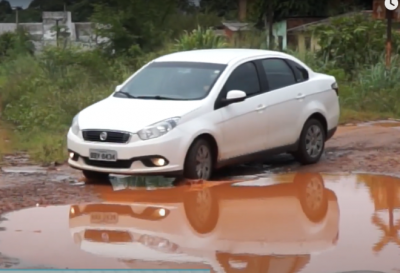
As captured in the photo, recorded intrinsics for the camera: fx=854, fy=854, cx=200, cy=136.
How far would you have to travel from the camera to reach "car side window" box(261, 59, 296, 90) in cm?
1173

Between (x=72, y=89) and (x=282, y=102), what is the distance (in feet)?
32.1

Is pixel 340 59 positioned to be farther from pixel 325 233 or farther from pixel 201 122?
pixel 325 233

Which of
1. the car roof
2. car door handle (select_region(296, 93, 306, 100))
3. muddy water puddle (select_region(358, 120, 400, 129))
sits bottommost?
muddy water puddle (select_region(358, 120, 400, 129))

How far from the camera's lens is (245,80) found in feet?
37.4

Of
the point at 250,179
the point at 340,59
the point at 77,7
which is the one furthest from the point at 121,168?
the point at 77,7

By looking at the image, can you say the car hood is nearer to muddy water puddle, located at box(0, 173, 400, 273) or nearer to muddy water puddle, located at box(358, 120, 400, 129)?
muddy water puddle, located at box(0, 173, 400, 273)

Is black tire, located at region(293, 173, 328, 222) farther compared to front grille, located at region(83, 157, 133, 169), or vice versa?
front grille, located at region(83, 157, 133, 169)

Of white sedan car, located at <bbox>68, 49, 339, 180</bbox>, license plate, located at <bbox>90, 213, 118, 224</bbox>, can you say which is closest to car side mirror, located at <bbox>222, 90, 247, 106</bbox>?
white sedan car, located at <bbox>68, 49, 339, 180</bbox>

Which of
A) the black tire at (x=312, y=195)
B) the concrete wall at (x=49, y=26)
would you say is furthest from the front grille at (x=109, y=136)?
the concrete wall at (x=49, y=26)

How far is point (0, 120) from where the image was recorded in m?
20.5

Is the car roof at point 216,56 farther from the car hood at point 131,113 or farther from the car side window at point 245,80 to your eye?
the car hood at point 131,113

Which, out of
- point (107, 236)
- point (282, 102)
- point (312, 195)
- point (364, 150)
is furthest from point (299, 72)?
point (107, 236)

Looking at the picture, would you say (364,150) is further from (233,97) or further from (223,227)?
(223,227)

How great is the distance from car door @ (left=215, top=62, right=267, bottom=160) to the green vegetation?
3.15 meters
